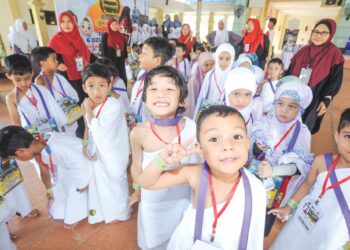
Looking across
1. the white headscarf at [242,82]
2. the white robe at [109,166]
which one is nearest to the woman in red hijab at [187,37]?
the white headscarf at [242,82]

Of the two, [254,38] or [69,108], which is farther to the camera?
[254,38]

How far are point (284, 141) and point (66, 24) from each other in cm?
358

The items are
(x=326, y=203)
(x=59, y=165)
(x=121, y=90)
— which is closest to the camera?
(x=326, y=203)

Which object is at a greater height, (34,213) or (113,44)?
(113,44)

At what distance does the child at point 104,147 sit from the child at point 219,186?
87 cm

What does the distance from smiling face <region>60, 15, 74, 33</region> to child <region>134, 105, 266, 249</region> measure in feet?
11.0

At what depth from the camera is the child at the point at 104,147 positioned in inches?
66.9

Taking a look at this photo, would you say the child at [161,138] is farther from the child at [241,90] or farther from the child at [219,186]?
the child at [241,90]

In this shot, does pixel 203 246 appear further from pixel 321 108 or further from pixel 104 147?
pixel 321 108

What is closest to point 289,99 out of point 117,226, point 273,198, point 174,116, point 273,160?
point 273,160

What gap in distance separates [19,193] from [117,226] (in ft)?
2.86

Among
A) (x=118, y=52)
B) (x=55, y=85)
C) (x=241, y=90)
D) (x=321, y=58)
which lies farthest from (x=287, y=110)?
(x=118, y=52)

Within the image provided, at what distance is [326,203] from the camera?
110 cm

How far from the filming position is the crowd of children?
0.95 m
